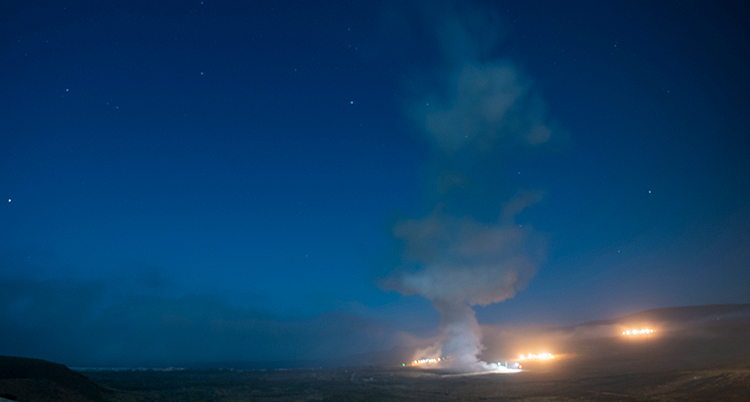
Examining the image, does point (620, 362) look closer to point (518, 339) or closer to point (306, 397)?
point (306, 397)

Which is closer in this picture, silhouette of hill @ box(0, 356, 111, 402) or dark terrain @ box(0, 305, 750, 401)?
silhouette of hill @ box(0, 356, 111, 402)

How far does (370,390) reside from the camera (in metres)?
57.2

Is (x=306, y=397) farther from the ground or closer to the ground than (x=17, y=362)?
closer to the ground

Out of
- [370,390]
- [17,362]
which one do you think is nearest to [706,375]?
[370,390]

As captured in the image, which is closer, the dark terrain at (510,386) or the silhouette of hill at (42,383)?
the silhouette of hill at (42,383)

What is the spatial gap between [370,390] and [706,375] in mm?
39993

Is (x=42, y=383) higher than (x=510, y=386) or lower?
higher

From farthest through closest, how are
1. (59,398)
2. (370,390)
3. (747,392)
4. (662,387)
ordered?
1. (370,390)
2. (662,387)
3. (59,398)
4. (747,392)

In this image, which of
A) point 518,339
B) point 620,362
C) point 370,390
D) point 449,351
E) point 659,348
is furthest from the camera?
point 518,339

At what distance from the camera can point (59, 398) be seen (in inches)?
1598

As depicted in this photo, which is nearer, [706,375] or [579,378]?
[706,375]

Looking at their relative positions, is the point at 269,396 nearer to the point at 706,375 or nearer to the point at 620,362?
the point at 706,375

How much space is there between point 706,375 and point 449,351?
66.4 meters

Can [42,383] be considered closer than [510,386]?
Yes
